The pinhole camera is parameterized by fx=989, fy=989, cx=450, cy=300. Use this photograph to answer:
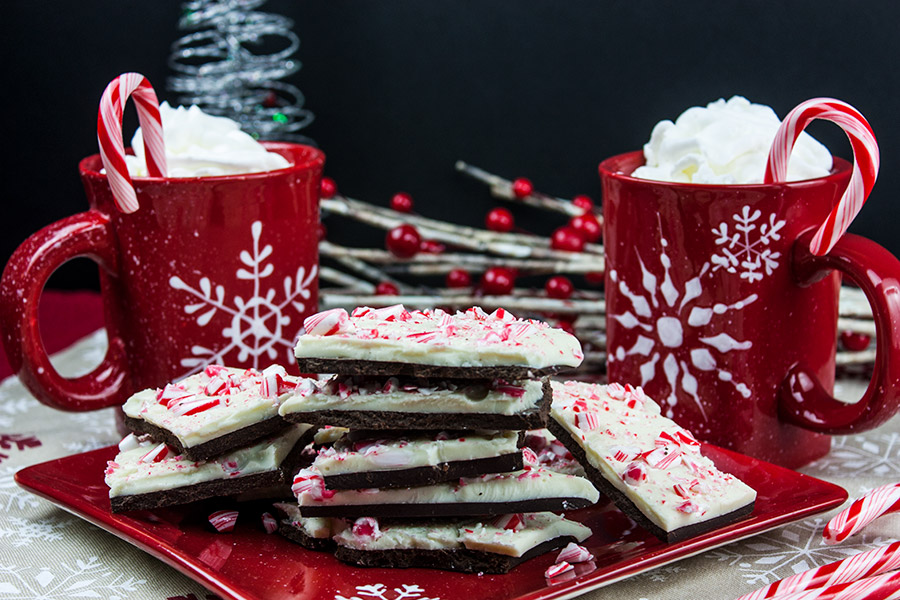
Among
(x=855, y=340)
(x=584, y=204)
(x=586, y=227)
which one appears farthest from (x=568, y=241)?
(x=855, y=340)

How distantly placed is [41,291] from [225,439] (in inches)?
15.2

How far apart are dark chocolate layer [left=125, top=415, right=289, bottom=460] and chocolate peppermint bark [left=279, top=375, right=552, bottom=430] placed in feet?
0.30

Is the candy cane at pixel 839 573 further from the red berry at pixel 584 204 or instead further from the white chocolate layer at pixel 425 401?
the red berry at pixel 584 204

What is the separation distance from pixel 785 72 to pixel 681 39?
0.66 ft

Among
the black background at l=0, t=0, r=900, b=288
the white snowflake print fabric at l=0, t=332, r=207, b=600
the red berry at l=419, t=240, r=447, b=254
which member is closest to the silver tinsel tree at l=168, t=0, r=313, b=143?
the black background at l=0, t=0, r=900, b=288

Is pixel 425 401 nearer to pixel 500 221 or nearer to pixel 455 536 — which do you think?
pixel 455 536

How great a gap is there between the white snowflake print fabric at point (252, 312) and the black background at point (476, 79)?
2.80 ft

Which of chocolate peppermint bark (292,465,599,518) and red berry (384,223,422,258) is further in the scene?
red berry (384,223,422,258)

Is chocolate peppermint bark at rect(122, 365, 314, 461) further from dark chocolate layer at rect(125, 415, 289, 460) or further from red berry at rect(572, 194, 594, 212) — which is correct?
red berry at rect(572, 194, 594, 212)

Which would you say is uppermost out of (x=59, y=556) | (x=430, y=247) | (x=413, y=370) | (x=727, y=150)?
(x=727, y=150)

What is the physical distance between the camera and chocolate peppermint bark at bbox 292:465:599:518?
0.91 meters

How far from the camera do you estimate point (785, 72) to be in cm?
182

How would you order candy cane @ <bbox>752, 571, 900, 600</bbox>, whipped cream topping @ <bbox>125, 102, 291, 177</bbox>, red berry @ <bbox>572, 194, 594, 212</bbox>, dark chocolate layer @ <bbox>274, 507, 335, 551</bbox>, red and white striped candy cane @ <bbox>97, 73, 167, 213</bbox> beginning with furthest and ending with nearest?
red berry @ <bbox>572, 194, 594, 212</bbox> < whipped cream topping @ <bbox>125, 102, 291, 177</bbox> < red and white striped candy cane @ <bbox>97, 73, 167, 213</bbox> < dark chocolate layer @ <bbox>274, 507, 335, 551</bbox> < candy cane @ <bbox>752, 571, 900, 600</bbox>

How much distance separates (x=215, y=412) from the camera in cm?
100
